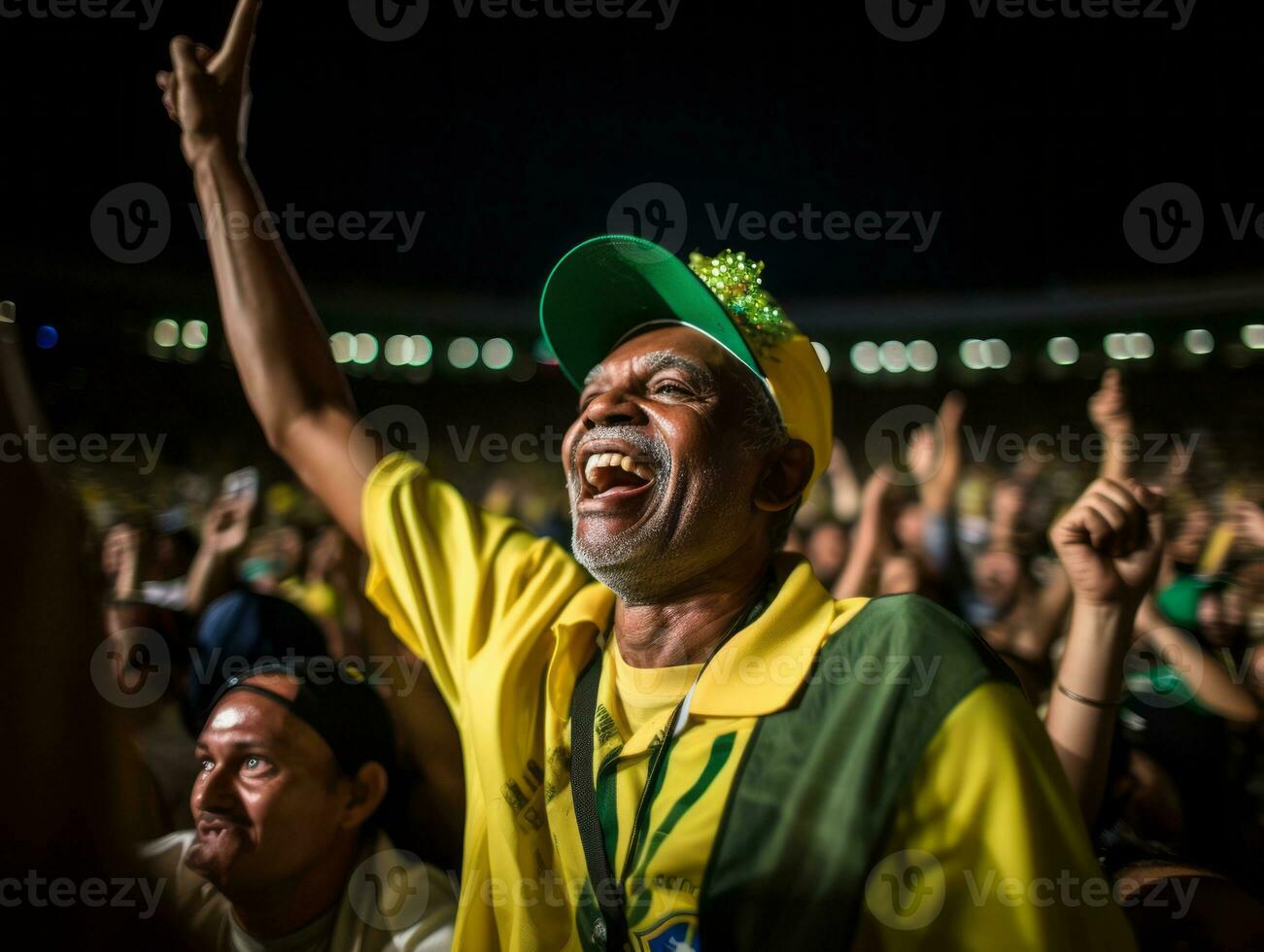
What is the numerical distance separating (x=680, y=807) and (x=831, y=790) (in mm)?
247

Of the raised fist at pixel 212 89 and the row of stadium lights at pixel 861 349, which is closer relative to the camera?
the raised fist at pixel 212 89

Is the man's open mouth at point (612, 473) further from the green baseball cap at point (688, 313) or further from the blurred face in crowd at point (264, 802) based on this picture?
the blurred face in crowd at point (264, 802)

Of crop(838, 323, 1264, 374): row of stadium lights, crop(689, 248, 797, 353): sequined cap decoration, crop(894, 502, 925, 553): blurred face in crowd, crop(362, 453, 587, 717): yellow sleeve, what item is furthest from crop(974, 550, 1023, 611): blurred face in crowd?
crop(362, 453, 587, 717): yellow sleeve

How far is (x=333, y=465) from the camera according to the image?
1938 mm

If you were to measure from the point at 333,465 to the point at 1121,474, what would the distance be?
5.16 ft

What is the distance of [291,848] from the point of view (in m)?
1.86

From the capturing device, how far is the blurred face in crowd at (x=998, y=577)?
2111 millimetres

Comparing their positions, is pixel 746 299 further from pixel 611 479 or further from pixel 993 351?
pixel 993 351

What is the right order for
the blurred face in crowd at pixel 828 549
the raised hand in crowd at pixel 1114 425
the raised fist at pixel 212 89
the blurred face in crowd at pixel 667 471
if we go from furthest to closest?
the blurred face in crowd at pixel 828 549 < the raised fist at pixel 212 89 < the raised hand in crowd at pixel 1114 425 < the blurred face in crowd at pixel 667 471

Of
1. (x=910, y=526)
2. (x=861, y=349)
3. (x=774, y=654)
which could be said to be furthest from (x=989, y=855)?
(x=861, y=349)

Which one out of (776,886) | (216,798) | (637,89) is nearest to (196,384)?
(216,798)

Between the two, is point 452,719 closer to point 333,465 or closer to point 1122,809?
point 333,465

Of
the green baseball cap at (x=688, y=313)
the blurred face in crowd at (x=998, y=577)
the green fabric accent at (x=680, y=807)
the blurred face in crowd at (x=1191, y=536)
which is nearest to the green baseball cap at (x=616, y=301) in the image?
the green baseball cap at (x=688, y=313)

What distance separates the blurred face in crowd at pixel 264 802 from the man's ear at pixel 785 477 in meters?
1.05
